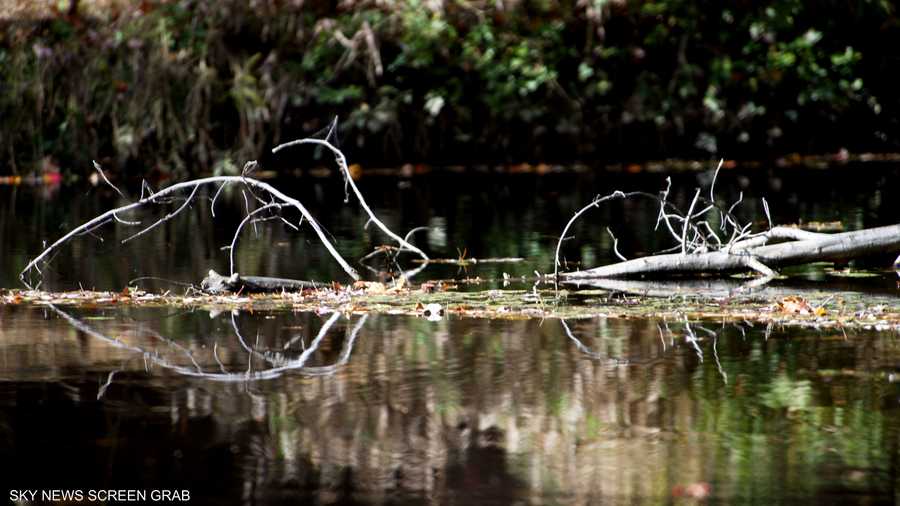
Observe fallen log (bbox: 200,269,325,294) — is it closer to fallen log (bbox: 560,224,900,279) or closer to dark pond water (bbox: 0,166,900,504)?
dark pond water (bbox: 0,166,900,504)

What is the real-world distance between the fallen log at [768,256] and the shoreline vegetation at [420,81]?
15503 mm

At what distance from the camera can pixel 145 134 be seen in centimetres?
2488

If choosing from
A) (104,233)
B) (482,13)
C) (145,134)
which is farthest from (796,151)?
(104,233)

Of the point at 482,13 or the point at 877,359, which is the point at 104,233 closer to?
the point at 877,359

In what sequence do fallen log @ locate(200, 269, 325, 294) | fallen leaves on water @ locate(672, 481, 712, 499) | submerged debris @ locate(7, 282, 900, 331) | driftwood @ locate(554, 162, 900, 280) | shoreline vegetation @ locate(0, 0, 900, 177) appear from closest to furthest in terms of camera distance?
fallen leaves on water @ locate(672, 481, 712, 499) < submerged debris @ locate(7, 282, 900, 331) < fallen log @ locate(200, 269, 325, 294) < driftwood @ locate(554, 162, 900, 280) < shoreline vegetation @ locate(0, 0, 900, 177)

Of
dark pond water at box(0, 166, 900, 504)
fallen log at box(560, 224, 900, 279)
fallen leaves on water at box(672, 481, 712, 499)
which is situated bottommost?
fallen leaves on water at box(672, 481, 712, 499)

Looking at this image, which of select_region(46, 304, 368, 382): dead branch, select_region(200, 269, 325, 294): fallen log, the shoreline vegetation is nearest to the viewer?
select_region(46, 304, 368, 382): dead branch

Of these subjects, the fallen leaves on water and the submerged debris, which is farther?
the submerged debris

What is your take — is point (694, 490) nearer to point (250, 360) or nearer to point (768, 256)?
point (250, 360)

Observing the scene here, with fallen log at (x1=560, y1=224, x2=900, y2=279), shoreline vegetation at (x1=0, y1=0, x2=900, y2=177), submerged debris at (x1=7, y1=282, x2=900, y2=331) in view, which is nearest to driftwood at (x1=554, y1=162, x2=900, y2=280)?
fallen log at (x1=560, y1=224, x2=900, y2=279)

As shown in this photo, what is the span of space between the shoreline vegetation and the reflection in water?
17.5 m

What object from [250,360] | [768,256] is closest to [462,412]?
[250,360]

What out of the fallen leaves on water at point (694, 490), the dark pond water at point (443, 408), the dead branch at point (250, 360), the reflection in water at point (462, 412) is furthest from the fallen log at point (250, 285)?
the fallen leaves on water at point (694, 490)

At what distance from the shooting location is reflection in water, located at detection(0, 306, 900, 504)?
4.54 m
